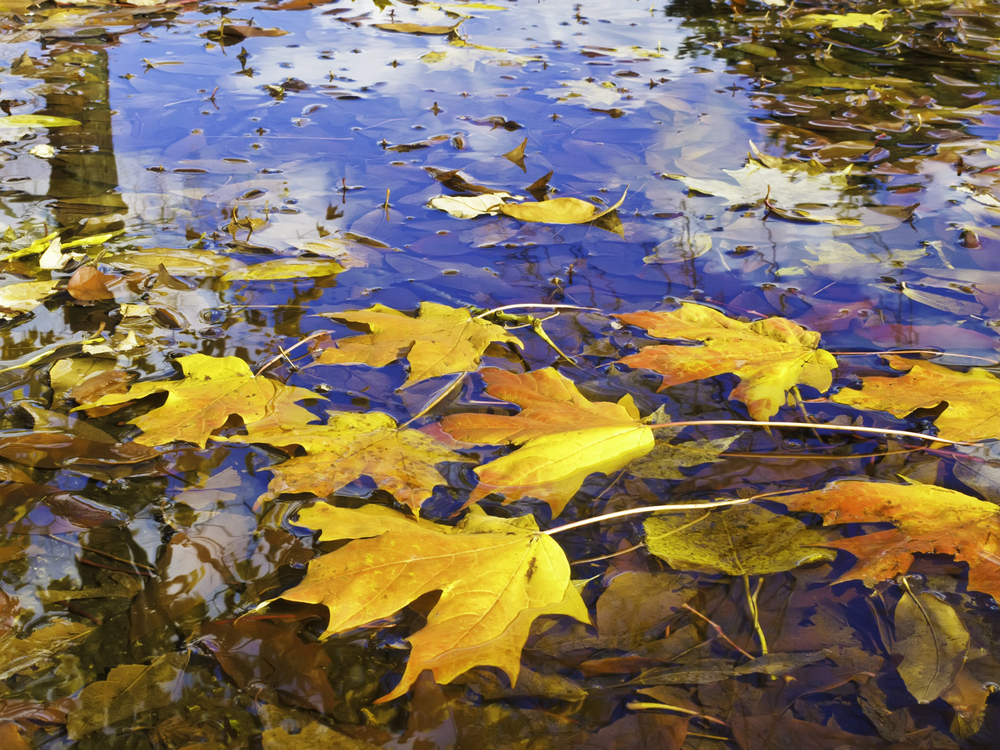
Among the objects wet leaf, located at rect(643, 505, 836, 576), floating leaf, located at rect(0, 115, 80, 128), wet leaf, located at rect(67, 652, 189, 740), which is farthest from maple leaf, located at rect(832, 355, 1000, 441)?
floating leaf, located at rect(0, 115, 80, 128)

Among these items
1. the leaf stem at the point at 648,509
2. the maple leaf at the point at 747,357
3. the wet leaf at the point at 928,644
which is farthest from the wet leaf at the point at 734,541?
the maple leaf at the point at 747,357

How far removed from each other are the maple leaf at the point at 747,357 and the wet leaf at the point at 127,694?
0.98 m

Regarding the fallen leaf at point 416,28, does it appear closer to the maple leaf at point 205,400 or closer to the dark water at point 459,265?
the dark water at point 459,265

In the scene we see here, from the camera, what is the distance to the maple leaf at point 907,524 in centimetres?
105

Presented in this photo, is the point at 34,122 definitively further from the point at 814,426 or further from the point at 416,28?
the point at 814,426

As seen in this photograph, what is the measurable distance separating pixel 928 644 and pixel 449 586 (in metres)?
0.66

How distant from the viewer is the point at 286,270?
1.85m

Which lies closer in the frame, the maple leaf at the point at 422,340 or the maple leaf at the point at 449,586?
the maple leaf at the point at 449,586

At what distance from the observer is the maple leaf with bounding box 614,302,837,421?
143 centimetres

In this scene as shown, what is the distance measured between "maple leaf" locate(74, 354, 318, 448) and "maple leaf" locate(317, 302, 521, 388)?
5.6 inches

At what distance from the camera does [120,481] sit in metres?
1.23

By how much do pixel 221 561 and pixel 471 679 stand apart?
0.44m

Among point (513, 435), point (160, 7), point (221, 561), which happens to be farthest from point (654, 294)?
point (160, 7)

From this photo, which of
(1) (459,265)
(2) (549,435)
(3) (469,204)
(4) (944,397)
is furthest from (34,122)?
(4) (944,397)
